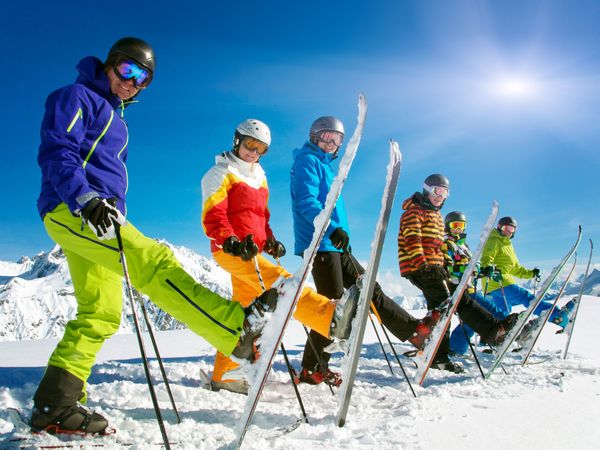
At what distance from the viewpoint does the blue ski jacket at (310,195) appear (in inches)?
148

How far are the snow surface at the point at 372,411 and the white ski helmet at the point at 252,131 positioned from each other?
7.62ft

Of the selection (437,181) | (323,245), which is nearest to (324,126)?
(323,245)

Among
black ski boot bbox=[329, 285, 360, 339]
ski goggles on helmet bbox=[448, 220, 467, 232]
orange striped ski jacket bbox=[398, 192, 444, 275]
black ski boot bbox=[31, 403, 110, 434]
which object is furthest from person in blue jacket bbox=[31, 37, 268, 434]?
ski goggles on helmet bbox=[448, 220, 467, 232]

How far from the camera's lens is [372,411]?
272 cm

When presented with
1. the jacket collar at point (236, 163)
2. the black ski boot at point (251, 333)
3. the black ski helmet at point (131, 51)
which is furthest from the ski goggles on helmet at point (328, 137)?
the black ski boot at point (251, 333)

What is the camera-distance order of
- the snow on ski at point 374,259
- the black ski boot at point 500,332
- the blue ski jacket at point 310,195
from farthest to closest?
the black ski boot at point 500,332
the blue ski jacket at point 310,195
the snow on ski at point 374,259

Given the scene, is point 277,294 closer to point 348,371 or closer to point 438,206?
point 348,371

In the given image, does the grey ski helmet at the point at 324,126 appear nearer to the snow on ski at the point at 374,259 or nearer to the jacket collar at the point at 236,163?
the jacket collar at the point at 236,163

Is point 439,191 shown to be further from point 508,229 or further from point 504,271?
point 508,229

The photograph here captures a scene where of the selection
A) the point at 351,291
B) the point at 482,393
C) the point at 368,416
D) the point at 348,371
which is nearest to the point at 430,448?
the point at 348,371

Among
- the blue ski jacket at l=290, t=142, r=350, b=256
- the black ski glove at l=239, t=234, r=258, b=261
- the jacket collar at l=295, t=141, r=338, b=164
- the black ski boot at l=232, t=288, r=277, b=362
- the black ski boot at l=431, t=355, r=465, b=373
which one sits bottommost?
the black ski boot at l=431, t=355, r=465, b=373

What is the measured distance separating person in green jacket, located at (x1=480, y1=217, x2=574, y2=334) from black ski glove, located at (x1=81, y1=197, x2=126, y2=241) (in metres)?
6.14

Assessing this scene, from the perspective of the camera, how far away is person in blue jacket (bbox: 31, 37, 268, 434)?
6.46 ft

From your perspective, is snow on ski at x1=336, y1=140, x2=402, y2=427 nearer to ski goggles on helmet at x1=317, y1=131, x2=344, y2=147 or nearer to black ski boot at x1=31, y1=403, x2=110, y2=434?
black ski boot at x1=31, y1=403, x2=110, y2=434
